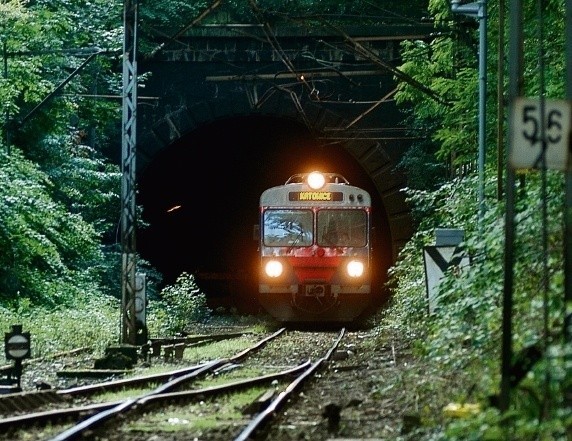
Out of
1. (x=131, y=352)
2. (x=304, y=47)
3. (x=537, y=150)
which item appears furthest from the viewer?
(x=304, y=47)

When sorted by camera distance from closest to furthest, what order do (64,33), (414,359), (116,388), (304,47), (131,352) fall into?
(116,388) → (414,359) → (131,352) → (64,33) → (304,47)

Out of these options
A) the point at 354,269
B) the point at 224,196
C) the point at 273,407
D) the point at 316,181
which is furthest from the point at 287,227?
the point at 224,196

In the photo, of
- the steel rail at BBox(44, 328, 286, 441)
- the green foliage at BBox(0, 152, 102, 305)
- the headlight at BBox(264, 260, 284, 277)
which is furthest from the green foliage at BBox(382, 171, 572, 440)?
the green foliage at BBox(0, 152, 102, 305)

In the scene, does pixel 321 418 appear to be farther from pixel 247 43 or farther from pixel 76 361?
pixel 247 43

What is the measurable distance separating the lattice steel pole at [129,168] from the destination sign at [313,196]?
24.4ft

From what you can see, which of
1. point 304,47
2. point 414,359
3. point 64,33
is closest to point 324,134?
point 304,47

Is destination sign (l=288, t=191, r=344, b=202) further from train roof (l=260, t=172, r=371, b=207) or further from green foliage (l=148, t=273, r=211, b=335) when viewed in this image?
green foliage (l=148, t=273, r=211, b=335)

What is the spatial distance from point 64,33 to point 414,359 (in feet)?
38.7

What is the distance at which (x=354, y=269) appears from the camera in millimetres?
22953

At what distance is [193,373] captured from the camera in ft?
43.3

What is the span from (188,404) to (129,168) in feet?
19.3

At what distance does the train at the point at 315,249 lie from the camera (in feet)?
75.0

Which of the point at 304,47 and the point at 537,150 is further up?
the point at 304,47

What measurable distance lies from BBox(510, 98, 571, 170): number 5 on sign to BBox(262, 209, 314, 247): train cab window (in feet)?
54.4
